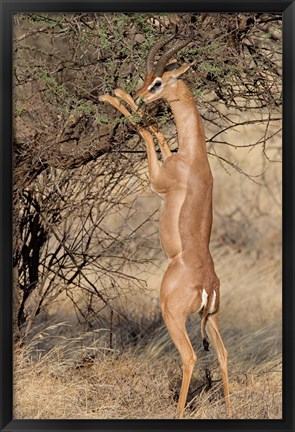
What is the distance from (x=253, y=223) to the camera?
17781 millimetres

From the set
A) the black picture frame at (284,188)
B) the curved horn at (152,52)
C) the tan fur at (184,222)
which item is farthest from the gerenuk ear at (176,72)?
the black picture frame at (284,188)

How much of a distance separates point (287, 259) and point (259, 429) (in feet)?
3.53

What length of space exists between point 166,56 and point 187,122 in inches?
19.3

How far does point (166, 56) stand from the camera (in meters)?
7.55

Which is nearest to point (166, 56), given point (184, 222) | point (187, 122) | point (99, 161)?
point (187, 122)

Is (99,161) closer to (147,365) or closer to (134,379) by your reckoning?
(147,365)

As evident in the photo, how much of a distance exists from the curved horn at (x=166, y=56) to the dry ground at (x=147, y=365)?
88cm

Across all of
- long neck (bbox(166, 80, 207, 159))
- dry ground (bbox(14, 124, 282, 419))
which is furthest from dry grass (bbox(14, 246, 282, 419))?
long neck (bbox(166, 80, 207, 159))

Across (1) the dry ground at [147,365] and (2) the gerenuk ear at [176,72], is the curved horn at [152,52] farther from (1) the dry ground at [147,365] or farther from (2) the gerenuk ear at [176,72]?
(1) the dry ground at [147,365]

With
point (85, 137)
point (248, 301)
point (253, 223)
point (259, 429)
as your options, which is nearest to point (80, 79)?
point (85, 137)

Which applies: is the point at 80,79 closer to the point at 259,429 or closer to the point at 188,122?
the point at 188,122

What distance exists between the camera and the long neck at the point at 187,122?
25.2ft

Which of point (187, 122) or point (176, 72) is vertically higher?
point (176, 72)

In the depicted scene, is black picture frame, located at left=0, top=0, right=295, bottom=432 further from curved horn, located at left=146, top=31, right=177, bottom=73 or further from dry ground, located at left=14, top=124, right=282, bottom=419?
dry ground, located at left=14, top=124, right=282, bottom=419
